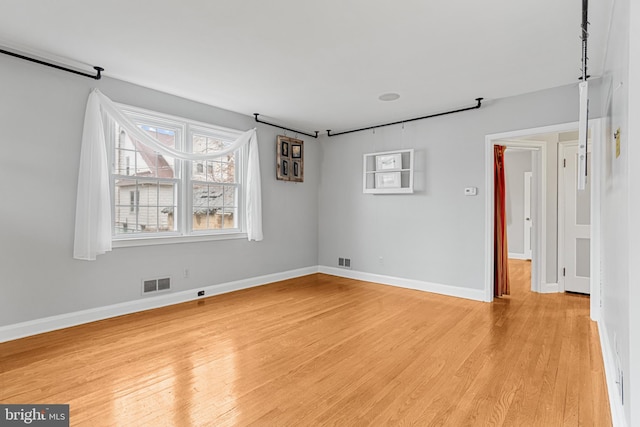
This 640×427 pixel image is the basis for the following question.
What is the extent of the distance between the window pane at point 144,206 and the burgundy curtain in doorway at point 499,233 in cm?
428

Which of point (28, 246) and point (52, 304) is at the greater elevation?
point (28, 246)

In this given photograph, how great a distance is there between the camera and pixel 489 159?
4289mm

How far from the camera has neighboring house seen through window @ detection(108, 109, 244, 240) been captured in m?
3.80

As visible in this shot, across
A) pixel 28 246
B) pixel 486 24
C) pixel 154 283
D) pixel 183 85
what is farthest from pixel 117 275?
pixel 486 24

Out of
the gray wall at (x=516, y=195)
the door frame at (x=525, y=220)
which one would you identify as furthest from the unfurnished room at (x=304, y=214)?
the gray wall at (x=516, y=195)

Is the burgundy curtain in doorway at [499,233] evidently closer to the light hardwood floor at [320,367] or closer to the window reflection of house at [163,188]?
the light hardwood floor at [320,367]

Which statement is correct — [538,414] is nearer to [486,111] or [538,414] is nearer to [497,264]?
[497,264]

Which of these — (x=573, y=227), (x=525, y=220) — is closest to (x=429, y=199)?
(x=573, y=227)

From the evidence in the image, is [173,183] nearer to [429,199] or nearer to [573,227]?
[429,199]

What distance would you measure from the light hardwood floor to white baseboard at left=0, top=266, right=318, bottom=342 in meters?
0.13

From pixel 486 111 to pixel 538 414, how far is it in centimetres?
355

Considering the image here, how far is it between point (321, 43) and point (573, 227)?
4.33 m

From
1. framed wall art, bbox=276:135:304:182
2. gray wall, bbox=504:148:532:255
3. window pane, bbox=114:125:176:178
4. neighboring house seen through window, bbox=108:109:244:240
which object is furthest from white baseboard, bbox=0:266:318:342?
gray wall, bbox=504:148:532:255

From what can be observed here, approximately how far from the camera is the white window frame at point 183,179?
3.69m
